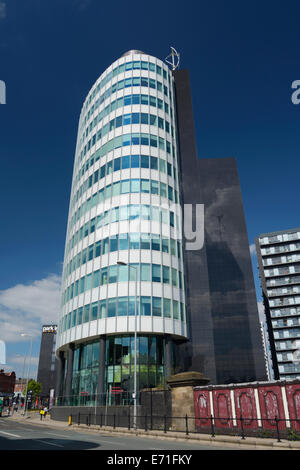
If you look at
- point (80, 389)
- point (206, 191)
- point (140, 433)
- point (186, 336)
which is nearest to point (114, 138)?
point (186, 336)

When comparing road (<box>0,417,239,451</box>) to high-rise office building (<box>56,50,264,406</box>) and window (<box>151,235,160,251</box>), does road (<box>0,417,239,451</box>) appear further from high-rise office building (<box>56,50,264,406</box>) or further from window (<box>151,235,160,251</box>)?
window (<box>151,235,160,251</box>)

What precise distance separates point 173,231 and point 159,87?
2232cm

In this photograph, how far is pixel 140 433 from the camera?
20.0m

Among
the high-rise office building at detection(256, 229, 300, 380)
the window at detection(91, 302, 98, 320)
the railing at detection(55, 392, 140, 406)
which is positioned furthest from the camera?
the high-rise office building at detection(256, 229, 300, 380)

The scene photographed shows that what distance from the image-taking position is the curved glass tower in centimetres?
3531

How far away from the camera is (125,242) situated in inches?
1507

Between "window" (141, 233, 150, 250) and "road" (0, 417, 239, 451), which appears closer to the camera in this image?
"road" (0, 417, 239, 451)

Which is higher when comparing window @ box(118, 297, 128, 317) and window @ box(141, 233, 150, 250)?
window @ box(141, 233, 150, 250)

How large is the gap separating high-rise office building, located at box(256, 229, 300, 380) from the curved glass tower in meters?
67.1

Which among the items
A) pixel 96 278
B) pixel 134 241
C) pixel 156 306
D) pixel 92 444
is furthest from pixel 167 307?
pixel 92 444

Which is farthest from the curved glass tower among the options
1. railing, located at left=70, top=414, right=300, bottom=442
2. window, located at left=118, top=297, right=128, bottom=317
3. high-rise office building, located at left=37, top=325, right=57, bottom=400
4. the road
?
high-rise office building, located at left=37, top=325, right=57, bottom=400

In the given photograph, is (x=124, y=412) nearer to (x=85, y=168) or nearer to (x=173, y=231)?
(x=173, y=231)

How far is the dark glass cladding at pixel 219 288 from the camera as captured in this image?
262 ft

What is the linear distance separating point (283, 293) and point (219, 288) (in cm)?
2437
